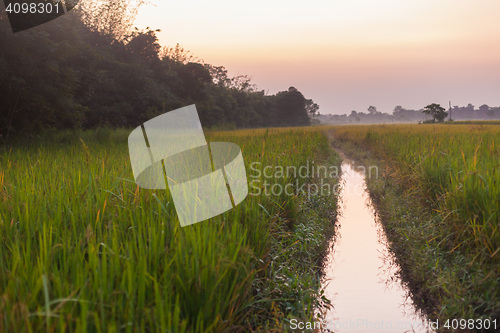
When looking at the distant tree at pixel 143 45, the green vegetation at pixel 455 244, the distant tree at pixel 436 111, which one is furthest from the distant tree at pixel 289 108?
the green vegetation at pixel 455 244

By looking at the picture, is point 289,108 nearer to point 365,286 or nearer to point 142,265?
point 365,286

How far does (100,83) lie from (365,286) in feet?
70.2

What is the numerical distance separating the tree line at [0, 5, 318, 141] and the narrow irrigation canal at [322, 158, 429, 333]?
27.2 ft

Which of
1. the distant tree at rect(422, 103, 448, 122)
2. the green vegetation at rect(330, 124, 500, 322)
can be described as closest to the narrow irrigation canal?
the green vegetation at rect(330, 124, 500, 322)

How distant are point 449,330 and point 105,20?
29782 millimetres

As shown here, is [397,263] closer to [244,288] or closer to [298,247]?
[298,247]

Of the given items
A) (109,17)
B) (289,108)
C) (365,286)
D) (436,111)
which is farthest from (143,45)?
(436,111)

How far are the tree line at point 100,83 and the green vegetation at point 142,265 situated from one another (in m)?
6.05

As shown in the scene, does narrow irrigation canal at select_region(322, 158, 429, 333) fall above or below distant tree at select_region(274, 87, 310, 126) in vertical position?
below

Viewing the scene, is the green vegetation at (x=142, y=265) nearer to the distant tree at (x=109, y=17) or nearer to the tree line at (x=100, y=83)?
the tree line at (x=100, y=83)

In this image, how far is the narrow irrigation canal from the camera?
2.83m

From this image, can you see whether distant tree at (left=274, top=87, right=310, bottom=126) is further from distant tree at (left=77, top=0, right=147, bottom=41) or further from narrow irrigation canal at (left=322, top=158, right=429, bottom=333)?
narrow irrigation canal at (left=322, top=158, right=429, bottom=333)

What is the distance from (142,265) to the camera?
157 cm

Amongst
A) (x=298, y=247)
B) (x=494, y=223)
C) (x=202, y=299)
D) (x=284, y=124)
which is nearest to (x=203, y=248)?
(x=202, y=299)
